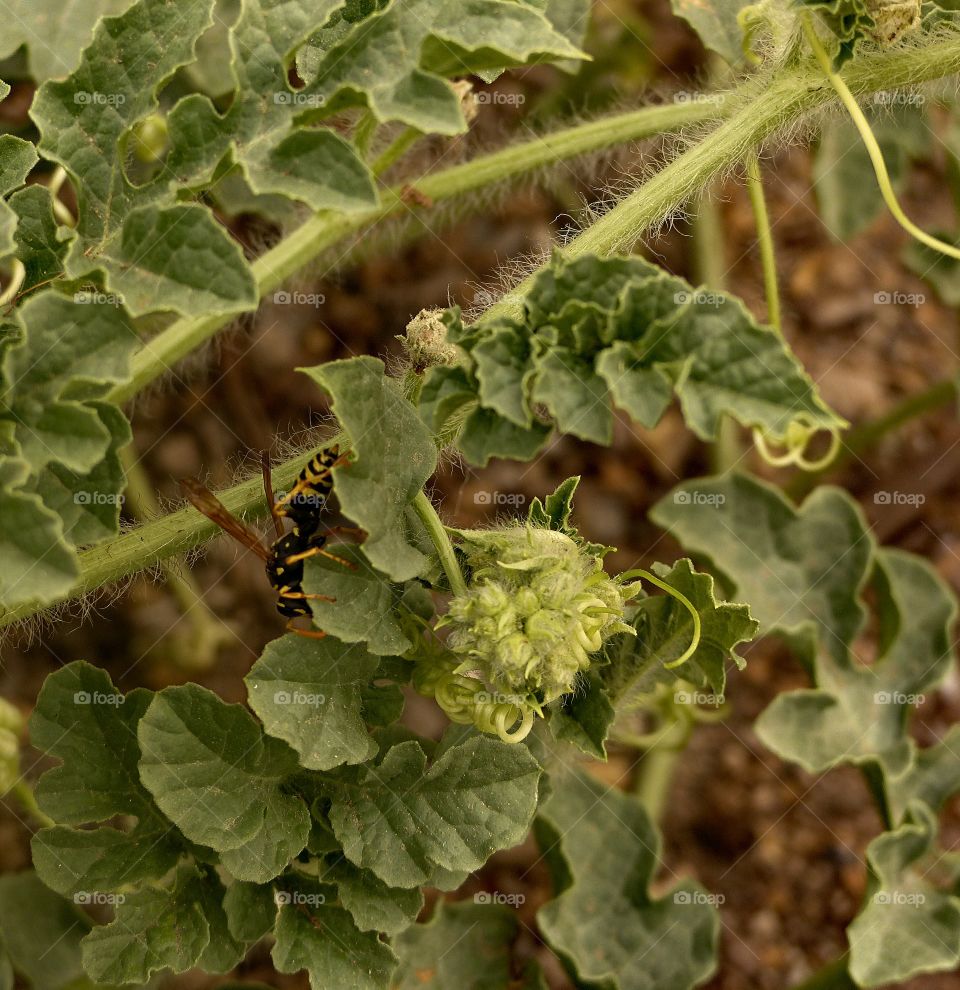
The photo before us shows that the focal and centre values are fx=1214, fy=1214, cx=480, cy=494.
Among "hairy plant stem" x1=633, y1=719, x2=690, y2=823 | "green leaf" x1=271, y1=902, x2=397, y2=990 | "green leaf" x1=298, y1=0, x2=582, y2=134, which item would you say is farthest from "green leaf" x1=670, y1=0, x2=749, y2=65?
"green leaf" x1=271, y1=902, x2=397, y2=990

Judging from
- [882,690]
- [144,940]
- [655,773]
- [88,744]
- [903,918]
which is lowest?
[655,773]

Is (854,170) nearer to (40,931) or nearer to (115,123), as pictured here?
(115,123)

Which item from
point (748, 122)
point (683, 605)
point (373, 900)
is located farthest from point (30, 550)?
point (748, 122)

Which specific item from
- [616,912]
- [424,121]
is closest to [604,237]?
[424,121]

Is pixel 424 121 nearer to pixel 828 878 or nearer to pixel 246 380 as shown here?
pixel 246 380

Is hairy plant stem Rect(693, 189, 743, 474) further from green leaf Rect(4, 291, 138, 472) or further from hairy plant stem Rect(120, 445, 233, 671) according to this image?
green leaf Rect(4, 291, 138, 472)

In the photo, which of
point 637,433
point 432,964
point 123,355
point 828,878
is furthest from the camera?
point 637,433
